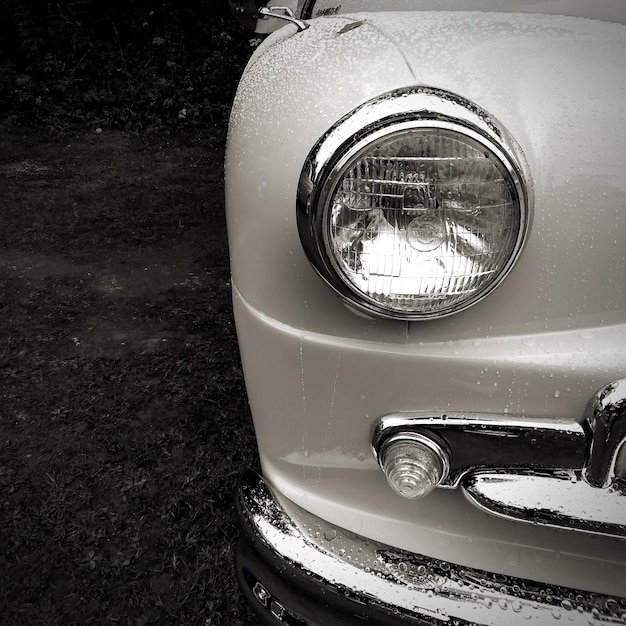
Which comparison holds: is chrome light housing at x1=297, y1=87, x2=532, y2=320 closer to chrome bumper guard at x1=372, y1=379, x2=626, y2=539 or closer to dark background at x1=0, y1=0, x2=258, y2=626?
chrome bumper guard at x1=372, y1=379, x2=626, y2=539

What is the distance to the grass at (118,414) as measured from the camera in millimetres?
1830

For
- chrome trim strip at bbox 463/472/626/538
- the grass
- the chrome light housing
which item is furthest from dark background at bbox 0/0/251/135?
chrome trim strip at bbox 463/472/626/538

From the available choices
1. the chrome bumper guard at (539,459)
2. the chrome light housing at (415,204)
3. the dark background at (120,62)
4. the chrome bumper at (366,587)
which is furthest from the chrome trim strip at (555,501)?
the dark background at (120,62)

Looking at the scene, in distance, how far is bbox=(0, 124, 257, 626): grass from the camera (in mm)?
1830

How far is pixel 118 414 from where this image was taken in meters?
2.47

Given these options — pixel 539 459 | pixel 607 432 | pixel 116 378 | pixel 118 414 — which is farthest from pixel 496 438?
pixel 116 378

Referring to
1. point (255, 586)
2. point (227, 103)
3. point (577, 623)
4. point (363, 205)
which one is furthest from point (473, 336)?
point (227, 103)

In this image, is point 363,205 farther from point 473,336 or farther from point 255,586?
point 255,586

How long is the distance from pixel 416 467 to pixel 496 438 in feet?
0.50

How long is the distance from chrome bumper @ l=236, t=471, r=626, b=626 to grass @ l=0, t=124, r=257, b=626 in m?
0.57

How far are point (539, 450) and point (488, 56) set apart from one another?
0.71 metres

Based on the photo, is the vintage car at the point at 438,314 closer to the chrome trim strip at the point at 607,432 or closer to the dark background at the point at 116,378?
the chrome trim strip at the point at 607,432

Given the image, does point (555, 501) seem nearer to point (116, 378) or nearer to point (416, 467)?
point (416, 467)

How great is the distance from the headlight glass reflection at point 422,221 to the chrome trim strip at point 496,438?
22 centimetres
